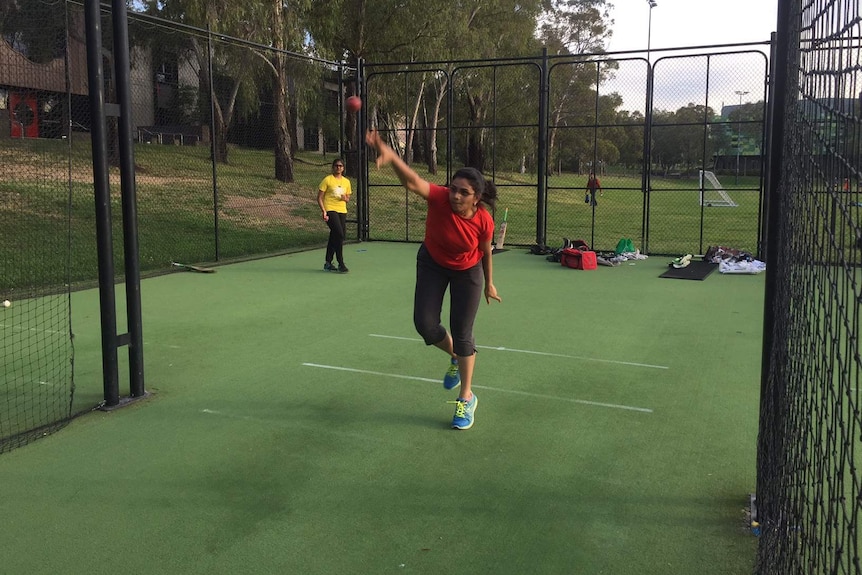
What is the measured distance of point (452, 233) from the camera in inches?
175

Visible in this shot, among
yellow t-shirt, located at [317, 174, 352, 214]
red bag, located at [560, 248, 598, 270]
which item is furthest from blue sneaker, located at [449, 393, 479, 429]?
red bag, located at [560, 248, 598, 270]

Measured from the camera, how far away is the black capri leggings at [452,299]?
14.9 feet

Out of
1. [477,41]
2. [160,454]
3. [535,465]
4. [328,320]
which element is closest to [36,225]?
[328,320]

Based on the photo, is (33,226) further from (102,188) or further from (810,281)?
(810,281)

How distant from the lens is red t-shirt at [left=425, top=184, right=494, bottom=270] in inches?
175

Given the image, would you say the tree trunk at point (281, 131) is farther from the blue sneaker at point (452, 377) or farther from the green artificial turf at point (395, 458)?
the blue sneaker at point (452, 377)

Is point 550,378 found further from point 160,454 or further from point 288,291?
point 288,291

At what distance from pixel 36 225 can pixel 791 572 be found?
13.9 m

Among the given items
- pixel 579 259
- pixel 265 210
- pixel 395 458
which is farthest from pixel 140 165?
pixel 395 458

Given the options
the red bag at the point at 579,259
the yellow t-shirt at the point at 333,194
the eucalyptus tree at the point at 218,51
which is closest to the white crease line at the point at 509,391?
the yellow t-shirt at the point at 333,194

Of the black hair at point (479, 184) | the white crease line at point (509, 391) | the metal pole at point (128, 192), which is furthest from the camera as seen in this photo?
the white crease line at point (509, 391)

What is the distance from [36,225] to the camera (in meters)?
13.5

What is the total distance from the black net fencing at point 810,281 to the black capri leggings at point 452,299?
1719 millimetres

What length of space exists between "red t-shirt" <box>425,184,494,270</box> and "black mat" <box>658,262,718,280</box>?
7210 mm
